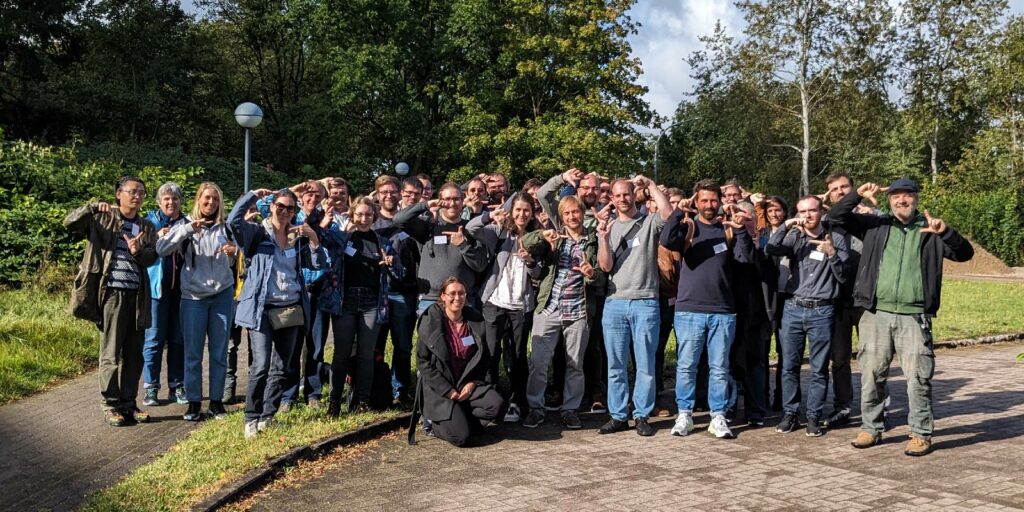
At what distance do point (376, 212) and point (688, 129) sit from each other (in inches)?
1885

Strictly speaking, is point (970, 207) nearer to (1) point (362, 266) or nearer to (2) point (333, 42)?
(2) point (333, 42)

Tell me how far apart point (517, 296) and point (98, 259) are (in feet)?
12.0

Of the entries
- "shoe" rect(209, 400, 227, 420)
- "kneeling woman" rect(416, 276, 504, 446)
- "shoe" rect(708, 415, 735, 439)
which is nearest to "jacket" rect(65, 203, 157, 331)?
"shoe" rect(209, 400, 227, 420)

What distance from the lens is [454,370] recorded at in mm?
7227

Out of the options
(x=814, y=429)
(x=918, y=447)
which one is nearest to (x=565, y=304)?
(x=814, y=429)

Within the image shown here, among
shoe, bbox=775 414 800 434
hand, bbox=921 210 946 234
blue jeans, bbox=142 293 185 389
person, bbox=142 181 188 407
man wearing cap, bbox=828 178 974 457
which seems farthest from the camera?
blue jeans, bbox=142 293 185 389

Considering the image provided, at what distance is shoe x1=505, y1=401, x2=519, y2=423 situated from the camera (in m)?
7.80

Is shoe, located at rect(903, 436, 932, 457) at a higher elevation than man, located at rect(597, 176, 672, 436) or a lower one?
lower

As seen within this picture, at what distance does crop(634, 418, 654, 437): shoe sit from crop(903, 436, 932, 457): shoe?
6.56 feet

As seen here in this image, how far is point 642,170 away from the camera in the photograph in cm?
3834

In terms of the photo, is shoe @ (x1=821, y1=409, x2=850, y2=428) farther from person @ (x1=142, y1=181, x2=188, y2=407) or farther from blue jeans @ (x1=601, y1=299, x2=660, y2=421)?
person @ (x1=142, y1=181, x2=188, y2=407)

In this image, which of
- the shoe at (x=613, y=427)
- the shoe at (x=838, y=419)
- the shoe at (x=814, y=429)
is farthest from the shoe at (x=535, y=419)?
the shoe at (x=838, y=419)

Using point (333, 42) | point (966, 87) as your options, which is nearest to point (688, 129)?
point (966, 87)

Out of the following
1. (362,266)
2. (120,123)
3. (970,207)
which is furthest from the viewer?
(970,207)
